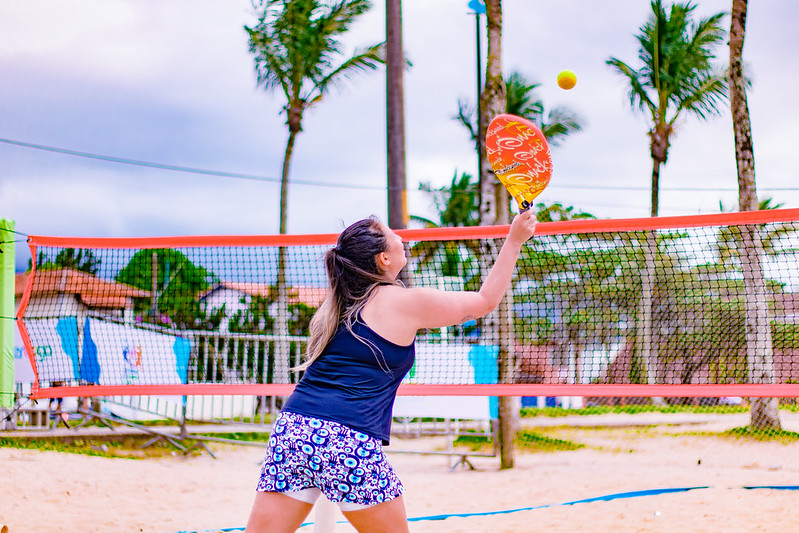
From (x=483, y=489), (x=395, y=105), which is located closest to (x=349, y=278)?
(x=483, y=489)

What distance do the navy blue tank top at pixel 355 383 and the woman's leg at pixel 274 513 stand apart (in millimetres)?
281

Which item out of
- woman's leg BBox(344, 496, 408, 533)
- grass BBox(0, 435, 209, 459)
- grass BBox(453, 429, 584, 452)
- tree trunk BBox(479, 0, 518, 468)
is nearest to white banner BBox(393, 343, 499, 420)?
tree trunk BBox(479, 0, 518, 468)

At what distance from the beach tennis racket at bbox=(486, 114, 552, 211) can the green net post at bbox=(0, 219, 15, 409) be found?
6048 mm

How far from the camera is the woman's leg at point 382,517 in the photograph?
2336 millimetres

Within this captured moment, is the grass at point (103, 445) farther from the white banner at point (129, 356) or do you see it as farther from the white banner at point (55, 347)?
the white banner at point (55, 347)

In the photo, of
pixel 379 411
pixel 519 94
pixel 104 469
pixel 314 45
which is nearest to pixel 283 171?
pixel 314 45

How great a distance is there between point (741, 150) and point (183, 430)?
9.49m

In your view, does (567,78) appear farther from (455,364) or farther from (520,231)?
(520,231)

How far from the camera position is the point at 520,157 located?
3.08 meters

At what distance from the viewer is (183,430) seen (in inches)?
442

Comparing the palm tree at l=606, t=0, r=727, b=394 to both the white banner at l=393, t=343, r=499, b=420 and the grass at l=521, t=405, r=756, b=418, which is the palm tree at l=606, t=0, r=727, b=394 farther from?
the white banner at l=393, t=343, r=499, b=420

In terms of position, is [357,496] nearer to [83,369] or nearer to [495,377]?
[83,369]

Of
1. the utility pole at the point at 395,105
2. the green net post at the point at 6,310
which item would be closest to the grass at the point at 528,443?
the utility pole at the point at 395,105

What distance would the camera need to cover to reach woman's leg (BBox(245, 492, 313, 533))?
7.69 feet
